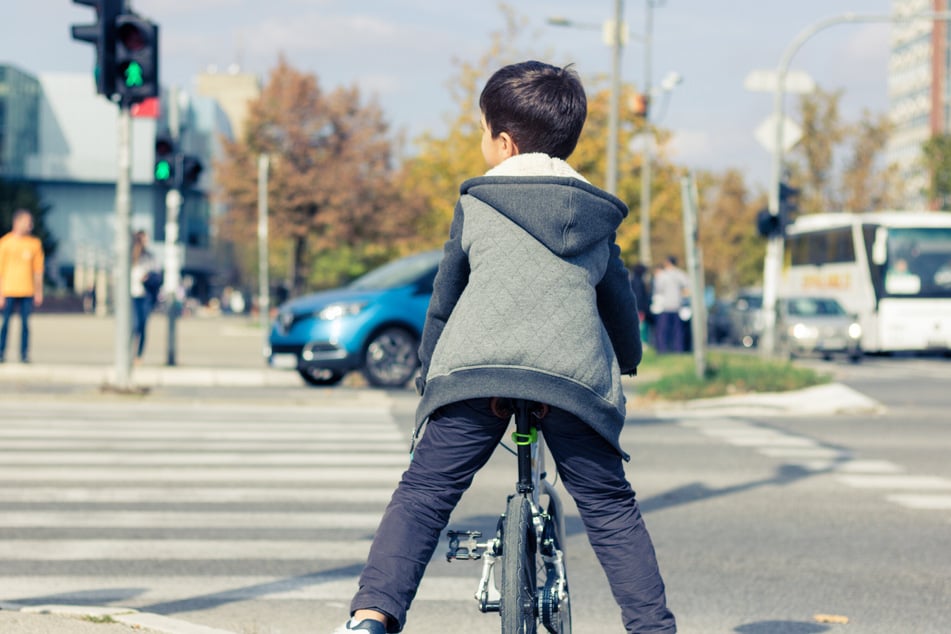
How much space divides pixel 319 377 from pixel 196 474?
26.7 ft

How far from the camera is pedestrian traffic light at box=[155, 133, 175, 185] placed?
17422mm

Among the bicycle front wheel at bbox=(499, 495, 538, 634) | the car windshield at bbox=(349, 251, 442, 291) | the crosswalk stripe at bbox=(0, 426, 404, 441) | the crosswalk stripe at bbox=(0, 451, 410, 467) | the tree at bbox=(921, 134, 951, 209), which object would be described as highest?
the tree at bbox=(921, 134, 951, 209)

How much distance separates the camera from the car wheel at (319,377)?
17.2 metres

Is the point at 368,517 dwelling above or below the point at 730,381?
below

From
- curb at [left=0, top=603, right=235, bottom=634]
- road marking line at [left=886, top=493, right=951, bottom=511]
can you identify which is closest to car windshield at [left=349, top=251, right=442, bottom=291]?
road marking line at [left=886, top=493, right=951, bottom=511]

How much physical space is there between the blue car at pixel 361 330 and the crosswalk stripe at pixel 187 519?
329 inches

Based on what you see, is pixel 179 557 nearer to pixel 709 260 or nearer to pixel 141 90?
pixel 141 90

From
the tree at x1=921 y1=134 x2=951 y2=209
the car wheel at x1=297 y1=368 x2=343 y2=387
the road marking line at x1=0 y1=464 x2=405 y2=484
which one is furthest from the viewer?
the tree at x1=921 y1=134 x2=951 y2=209

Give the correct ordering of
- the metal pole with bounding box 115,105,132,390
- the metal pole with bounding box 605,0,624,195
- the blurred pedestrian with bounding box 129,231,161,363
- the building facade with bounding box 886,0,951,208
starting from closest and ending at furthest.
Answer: the metal pole with bounding box 115,105,132,390, the blurred pedestrian with bounding box 129,231,161,363, the metal pole with bounding box 605,0,624,195, the building facade with bounding box 886,0,951,208

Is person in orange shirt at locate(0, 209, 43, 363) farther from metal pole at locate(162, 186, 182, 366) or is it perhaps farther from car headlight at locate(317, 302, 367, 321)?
car headlight at locate(317, 302, 367, 321)

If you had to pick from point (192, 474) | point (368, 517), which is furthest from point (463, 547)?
point (192, 474)

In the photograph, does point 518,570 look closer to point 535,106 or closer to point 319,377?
point 535,106

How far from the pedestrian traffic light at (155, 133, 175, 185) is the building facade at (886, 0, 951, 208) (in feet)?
300

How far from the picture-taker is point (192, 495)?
27.2 ft
